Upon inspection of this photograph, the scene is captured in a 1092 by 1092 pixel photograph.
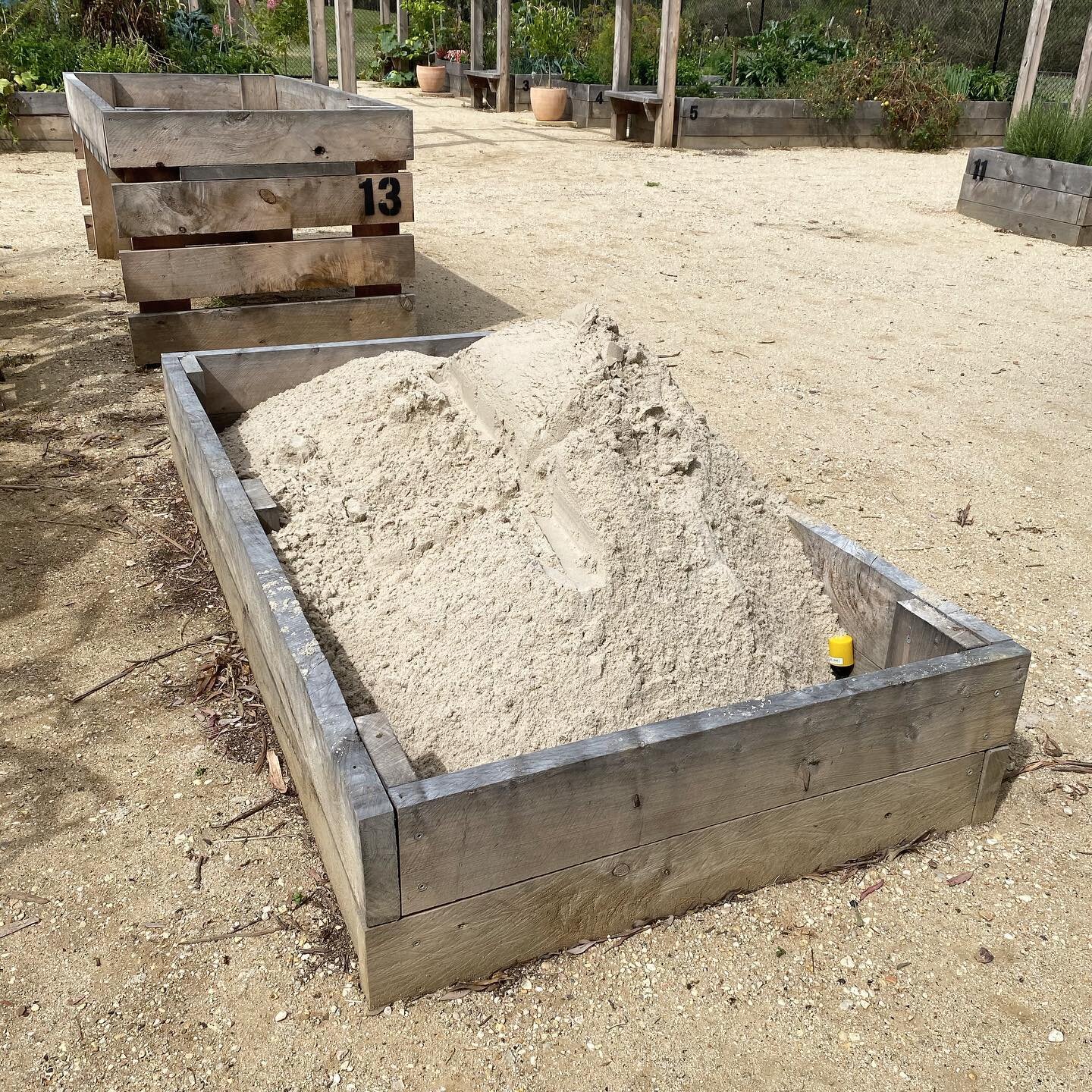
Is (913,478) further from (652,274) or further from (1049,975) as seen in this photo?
(652,274)

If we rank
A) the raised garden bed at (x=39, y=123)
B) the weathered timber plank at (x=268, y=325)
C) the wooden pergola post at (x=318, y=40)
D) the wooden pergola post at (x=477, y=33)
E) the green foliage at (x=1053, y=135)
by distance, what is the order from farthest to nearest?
the wooden pergola post at (x=477, y=33) < the raised garden bed at (x=39, y=123) < the wooden pergola post at (x=318, y=40) < the green foliage at (x=1053, y=135) < the weathered timber plank at (x=268, y=325)

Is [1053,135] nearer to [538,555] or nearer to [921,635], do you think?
[921,635]

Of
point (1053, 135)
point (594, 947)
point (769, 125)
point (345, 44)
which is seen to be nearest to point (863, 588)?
point (594, 947)

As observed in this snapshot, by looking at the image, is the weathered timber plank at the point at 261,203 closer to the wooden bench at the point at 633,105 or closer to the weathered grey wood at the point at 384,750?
the weathered grey wood at the point at 384,750

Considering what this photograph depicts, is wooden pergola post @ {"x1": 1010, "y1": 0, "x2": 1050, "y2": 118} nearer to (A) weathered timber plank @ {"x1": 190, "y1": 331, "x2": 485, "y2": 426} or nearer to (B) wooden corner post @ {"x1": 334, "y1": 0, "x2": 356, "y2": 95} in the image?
(B) wooden corner post @ {"x1": 334, "y1": 0, "x2": 356, "y2": 95}

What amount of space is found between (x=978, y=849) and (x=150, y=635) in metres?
2.42

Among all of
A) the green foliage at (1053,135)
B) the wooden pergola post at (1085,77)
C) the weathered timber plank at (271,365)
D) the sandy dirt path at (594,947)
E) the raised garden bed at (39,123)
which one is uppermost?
the wooden pergola post at (1085,77)

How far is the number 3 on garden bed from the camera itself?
5336mm

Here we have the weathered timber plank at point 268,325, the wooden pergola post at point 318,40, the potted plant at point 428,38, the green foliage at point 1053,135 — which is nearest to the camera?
the weathered timber plank at point 268,325

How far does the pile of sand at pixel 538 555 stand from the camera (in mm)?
2439

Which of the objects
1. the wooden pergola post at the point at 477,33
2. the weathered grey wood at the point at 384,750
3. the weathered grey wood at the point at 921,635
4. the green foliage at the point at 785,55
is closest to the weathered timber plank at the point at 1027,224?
the green foliage at the point at 785,55

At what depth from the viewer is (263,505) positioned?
2.98 meters

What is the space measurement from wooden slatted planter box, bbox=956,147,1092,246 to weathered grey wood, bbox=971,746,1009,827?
7.91 m

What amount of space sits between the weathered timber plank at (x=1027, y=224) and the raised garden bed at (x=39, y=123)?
9546mm
